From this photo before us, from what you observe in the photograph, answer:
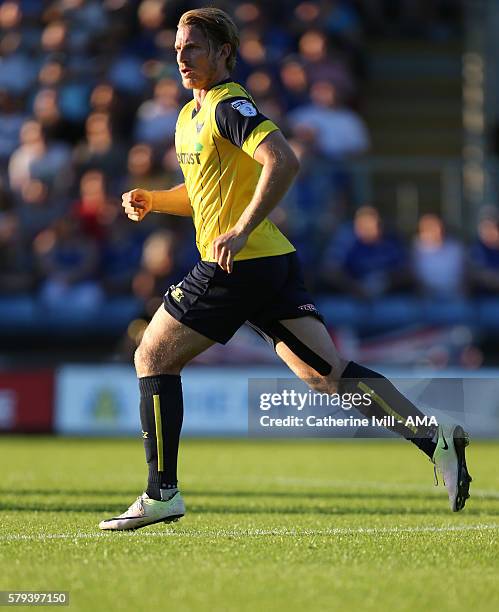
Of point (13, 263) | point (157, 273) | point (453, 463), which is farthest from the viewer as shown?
point (13, 263)

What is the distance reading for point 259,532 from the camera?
5.93 meters

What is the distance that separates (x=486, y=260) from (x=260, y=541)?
9.81 m

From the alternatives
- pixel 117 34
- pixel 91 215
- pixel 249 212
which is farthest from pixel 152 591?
pixel 117 34

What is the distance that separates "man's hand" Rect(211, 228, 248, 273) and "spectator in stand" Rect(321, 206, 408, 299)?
9297 mm

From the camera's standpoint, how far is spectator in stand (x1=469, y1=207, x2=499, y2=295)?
14758 mm

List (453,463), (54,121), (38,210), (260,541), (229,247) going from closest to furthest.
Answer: (229,247)
(260,541)
(453,463)
(38,210)
(54,121)

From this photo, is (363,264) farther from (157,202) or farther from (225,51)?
(225,51)

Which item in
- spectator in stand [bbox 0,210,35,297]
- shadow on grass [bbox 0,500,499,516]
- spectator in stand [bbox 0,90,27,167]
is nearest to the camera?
shadow on grass [bbox 0,500,499,516]

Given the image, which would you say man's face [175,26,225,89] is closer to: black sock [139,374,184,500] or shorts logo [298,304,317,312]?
shorts logo [298,304,317,312]

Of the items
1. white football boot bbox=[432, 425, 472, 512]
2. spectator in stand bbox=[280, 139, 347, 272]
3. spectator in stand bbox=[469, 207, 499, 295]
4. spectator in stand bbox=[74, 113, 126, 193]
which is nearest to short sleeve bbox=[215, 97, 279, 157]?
white football boot bbox=[432, 425, 472, 512]

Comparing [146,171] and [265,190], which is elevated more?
[146,171]

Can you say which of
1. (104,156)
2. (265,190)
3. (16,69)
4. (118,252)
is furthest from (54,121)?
(265,190)

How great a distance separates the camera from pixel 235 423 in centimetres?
1387

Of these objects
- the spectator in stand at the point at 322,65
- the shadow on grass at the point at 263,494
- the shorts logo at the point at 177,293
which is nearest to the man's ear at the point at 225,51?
the shorts logo at the point at 177,293
